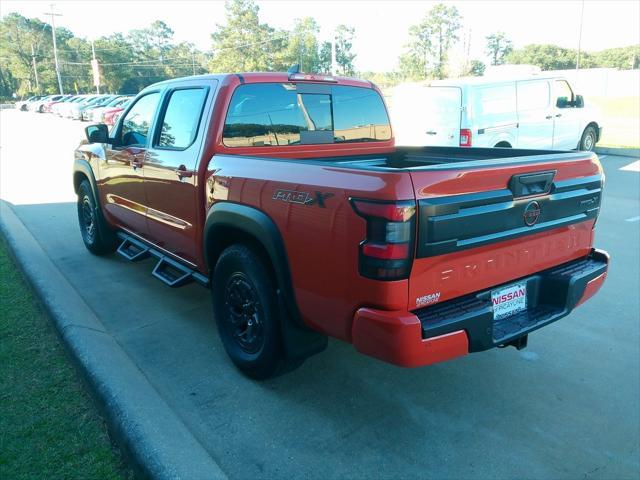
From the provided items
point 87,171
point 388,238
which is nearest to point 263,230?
point 388,238

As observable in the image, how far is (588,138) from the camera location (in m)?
12.1

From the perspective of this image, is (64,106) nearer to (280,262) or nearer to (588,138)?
(588,138)

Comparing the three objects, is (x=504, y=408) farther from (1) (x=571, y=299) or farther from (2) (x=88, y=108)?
(2) (x=88, y=108)

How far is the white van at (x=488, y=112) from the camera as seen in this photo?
9.18 meters

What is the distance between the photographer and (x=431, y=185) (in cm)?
233

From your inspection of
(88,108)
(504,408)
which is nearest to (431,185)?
(504,408)

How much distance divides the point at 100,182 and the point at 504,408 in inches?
181

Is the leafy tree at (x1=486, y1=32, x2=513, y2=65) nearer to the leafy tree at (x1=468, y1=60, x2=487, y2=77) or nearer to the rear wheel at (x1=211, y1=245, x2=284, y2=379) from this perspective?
the leafy tree at (x1=468, y1=60, x2=487, y2=77)

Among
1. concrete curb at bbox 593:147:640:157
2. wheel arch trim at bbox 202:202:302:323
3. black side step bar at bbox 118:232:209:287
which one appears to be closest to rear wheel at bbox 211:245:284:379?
wheel arch trim at bbox 202:202:302:323

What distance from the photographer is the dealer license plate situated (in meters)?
2.74

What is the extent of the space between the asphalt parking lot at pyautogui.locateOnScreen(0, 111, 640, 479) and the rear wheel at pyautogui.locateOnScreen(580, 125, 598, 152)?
27.0 feet

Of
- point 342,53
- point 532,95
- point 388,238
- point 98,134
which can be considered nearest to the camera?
point 388,238

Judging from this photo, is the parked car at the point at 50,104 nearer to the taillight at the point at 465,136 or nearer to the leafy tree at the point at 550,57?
the taillight at the point at 465,136

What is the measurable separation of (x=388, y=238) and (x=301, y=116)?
6.75 ft
